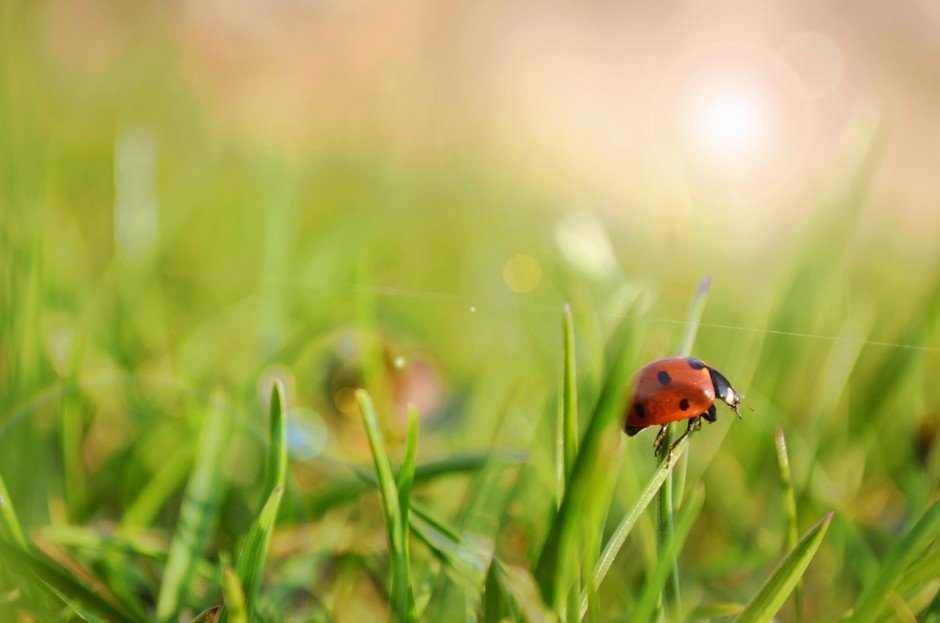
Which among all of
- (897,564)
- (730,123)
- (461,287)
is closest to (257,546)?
(897,564)

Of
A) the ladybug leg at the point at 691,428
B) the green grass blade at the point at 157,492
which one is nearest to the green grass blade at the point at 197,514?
the green grass blade at the point at 157,492

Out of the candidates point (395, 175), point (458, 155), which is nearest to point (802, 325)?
point (395, 175)

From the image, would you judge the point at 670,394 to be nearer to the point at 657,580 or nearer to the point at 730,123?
the point at 657,580

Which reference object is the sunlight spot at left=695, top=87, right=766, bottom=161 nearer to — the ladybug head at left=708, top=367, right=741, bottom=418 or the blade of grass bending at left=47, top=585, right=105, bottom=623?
the ladybug head at left=708, top=367, right=741, bottom=418

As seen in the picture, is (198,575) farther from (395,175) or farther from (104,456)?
(395,175)

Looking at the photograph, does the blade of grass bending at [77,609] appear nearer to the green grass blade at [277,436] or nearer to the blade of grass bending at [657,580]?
the green grass blade at [277,436]

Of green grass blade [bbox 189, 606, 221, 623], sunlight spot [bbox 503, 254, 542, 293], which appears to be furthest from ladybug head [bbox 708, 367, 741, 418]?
sunlight spot [bbox 503, 254, 542, 293]
